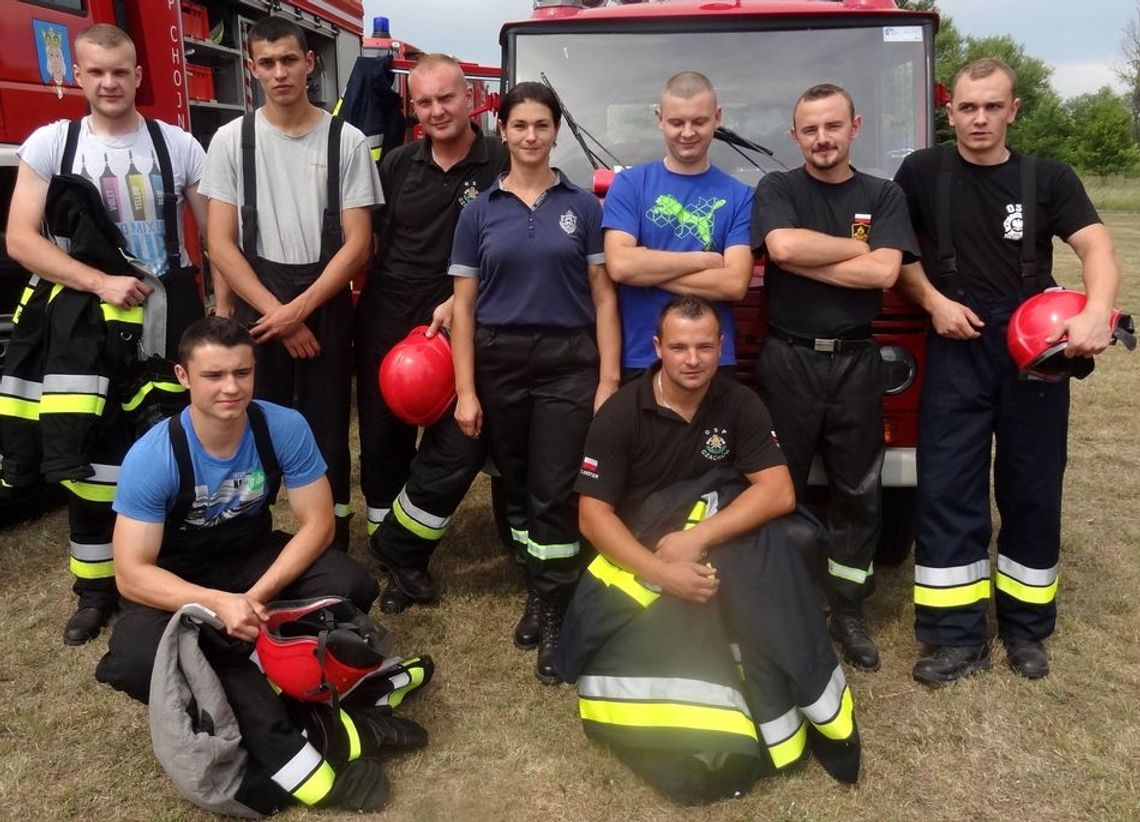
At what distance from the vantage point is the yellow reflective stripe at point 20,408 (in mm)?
3383

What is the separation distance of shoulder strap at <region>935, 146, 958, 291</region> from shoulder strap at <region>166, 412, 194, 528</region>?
7.92 ft

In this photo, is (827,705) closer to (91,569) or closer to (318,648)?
(318,648)

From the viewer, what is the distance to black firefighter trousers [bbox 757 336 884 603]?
3.10 m

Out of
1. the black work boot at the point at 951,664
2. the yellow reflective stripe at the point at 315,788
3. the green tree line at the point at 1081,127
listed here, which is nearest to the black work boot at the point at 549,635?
the yellow reflective stripe at the point at 315,788

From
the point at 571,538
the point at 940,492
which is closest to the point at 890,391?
the point at 940,492

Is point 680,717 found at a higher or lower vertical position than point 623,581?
lower

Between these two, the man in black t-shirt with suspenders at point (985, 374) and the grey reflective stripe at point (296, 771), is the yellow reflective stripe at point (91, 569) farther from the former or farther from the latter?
the man in black t-shirt with suspenders at point (985, 374)

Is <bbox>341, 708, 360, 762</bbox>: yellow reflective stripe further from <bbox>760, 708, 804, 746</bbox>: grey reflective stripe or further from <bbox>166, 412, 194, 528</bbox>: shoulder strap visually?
<bbox>760, 708, 804, 746</bbox>: grey reflective stripe

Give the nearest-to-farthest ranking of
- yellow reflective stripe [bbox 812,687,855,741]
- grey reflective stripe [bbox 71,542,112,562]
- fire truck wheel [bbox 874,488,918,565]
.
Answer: yellow reflective stripe [bbox 812,687,855,741], grey reflective stripe [bbox 71,542,112,562], fire truck wheel [bbox 874,488,918,565]

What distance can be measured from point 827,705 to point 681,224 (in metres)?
1.53

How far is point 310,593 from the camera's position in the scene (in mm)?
2992

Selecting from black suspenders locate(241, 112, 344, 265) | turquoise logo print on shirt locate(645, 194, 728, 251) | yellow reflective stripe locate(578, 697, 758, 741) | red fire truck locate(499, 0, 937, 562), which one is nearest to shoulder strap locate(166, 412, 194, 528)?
black suspenders locate(241, 112, 344, 265)

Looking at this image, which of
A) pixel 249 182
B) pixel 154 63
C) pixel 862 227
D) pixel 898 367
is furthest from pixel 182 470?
pixel 154 63

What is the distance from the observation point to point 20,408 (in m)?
3.40
